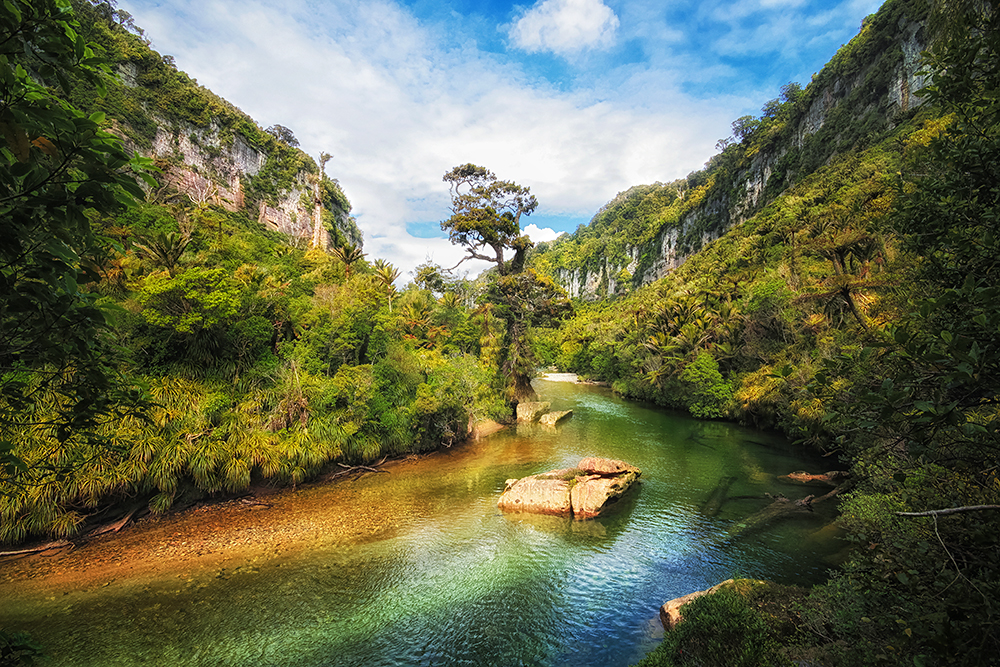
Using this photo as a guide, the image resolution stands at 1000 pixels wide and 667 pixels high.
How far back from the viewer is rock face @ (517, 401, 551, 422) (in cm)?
2955

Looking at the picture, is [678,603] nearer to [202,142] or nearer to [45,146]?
[45,146]

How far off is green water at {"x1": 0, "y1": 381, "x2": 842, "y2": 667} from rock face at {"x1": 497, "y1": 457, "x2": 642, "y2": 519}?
18.0 inches

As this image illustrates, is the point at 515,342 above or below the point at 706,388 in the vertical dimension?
above

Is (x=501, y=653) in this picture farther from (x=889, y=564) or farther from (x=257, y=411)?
(x=257, y=411)

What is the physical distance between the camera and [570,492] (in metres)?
14.8

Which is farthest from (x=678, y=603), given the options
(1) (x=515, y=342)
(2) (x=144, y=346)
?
(1) (x=515, y=342)

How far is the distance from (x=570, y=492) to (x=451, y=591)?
611cm

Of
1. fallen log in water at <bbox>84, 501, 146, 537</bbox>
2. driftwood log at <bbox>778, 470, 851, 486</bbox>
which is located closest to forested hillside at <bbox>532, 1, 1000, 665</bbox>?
driftwood log at <bbox>778, 470, 851, 486</bbox>

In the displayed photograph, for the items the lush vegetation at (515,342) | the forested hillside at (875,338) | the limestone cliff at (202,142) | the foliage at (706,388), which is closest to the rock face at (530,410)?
the lush vegetation at (515,342)

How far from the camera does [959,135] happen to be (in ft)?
13.8

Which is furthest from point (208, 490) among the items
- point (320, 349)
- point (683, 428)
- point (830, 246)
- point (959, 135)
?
point (830, 246)

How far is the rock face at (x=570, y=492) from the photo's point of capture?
1440 cm

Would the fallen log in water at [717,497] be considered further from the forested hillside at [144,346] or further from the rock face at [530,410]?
the rock face at [530,410]

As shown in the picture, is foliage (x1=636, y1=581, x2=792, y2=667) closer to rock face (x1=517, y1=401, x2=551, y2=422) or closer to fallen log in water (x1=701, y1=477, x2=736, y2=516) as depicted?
fallen log in water (x1=701, y1=477, x2=736, y2=516)
